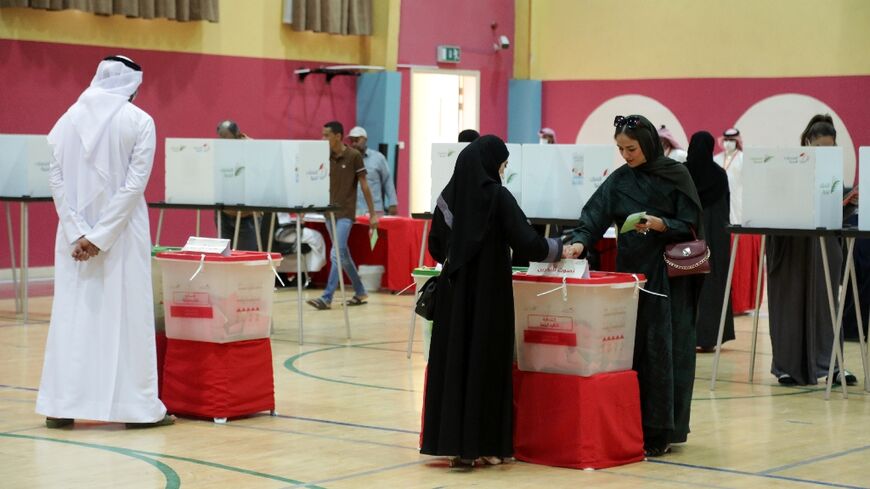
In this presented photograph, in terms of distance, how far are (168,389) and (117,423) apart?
0.31 meters

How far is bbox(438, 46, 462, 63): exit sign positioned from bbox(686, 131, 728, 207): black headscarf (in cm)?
888

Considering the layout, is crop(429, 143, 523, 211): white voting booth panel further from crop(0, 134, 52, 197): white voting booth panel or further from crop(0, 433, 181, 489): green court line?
crop(0, 433, 181, 489): green court line

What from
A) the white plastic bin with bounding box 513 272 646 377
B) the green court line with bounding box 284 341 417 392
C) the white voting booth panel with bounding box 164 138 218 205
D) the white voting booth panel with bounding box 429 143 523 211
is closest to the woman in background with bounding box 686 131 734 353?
the white voting booth panel with bounding box 429 143 523 211

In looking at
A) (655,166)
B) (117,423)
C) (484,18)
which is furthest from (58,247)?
(484,18)

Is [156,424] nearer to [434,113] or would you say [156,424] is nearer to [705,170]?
[705,170]

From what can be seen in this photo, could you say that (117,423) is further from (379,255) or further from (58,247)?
(379,255)

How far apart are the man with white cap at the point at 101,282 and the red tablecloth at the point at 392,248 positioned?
21.8 ft

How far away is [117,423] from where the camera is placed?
6.61 metres

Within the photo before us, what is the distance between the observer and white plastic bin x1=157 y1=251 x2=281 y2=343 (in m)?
6.59

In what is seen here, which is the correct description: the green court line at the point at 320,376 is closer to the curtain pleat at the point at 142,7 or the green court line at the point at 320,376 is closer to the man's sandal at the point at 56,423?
the man's sandal at the point at 56,423

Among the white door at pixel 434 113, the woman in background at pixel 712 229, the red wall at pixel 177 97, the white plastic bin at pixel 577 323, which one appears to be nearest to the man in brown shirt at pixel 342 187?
the red wall at pixel 177 97

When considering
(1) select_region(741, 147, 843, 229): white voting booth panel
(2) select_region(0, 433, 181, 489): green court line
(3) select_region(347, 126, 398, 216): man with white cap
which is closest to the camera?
(2) select_region(0, 433, 181, 489): green court line

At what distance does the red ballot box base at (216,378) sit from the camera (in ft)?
21.7

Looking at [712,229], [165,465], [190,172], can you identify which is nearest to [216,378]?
[165,465]
